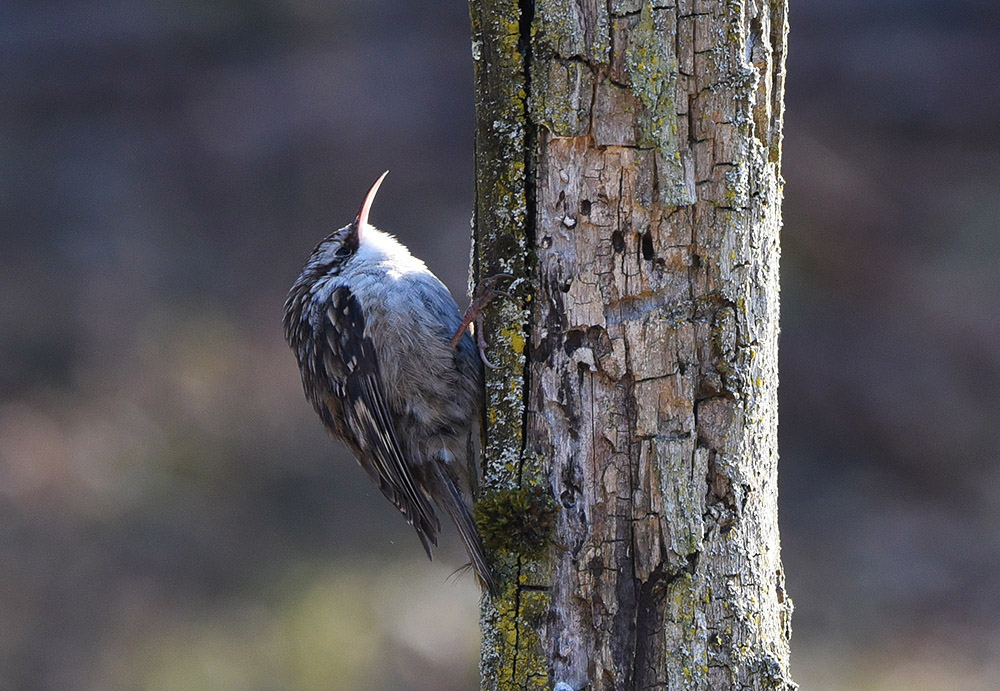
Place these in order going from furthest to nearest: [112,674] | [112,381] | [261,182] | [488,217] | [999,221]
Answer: [261,182]
[999,221]
[112,381]
[112,674]
[488,217]

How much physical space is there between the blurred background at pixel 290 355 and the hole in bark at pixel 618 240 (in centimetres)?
504

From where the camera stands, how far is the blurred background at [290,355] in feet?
24.4

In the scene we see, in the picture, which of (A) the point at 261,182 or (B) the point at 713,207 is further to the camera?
(A) the point at 261,182

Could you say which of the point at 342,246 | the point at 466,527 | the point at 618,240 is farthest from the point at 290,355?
the point at 618,240

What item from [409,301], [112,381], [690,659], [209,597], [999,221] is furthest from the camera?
[999,221]

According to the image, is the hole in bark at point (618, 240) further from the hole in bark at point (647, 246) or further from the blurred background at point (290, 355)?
the blurred background at point (290, 355)

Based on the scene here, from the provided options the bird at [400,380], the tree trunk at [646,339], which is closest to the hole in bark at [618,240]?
the tree trunk at [646,339]

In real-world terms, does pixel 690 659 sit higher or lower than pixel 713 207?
lower

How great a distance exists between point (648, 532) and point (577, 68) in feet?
3.84

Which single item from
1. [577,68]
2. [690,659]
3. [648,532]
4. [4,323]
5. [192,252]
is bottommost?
[690,659]

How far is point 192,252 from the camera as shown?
34.0 feet

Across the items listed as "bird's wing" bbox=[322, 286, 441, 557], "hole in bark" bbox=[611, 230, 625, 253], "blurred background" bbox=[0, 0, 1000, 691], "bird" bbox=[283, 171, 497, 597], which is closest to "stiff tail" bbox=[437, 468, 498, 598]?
"bird" bbox=[283, 171, 497, 597]

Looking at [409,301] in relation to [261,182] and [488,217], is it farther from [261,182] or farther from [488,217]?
[261,182]

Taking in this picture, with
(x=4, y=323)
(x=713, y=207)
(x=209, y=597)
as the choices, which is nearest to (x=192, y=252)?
(x=4, y=323)
